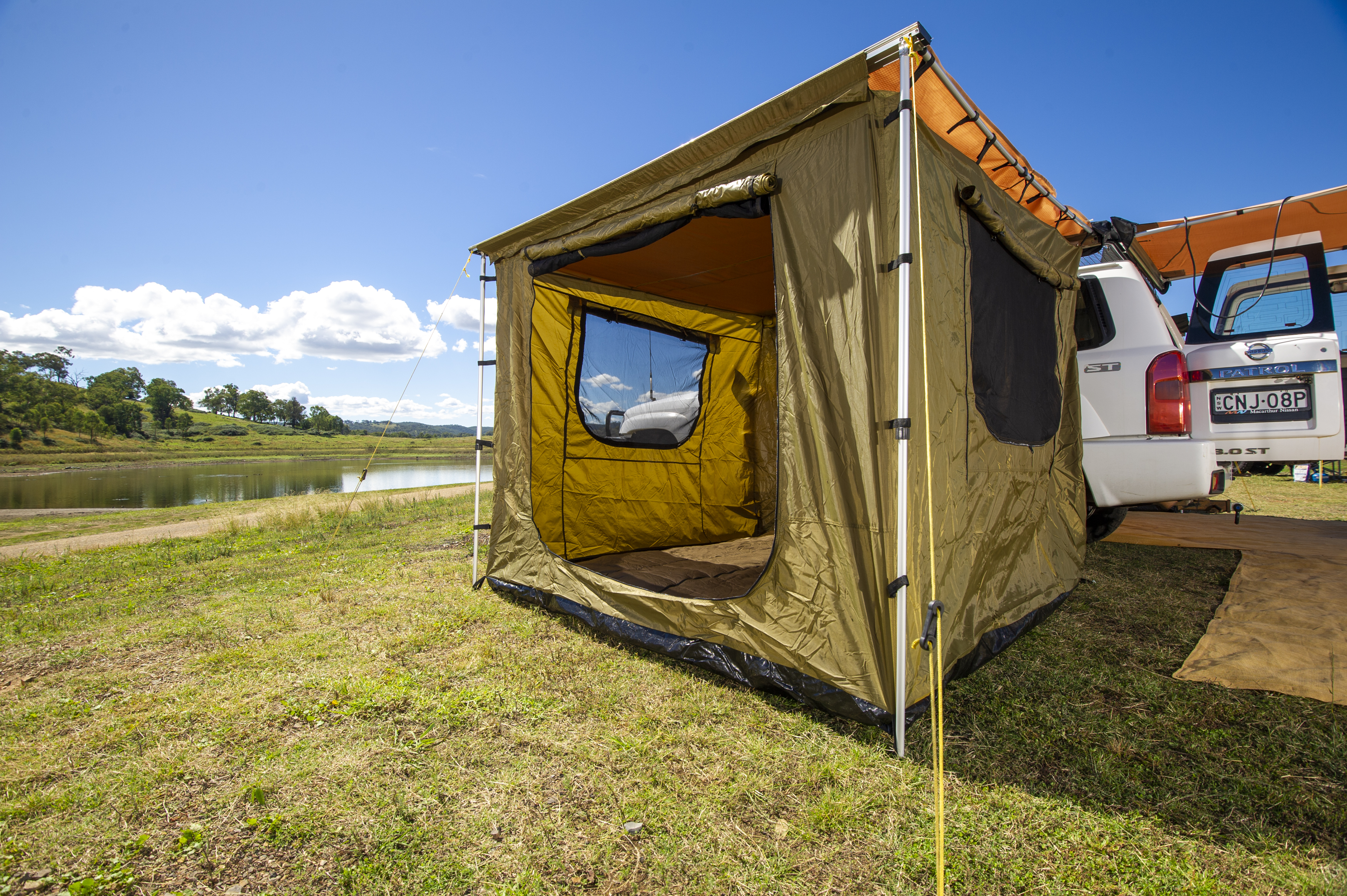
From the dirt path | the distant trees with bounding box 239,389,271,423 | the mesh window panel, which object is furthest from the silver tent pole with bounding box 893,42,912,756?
the distant trees with bounding box 239,389,271,423

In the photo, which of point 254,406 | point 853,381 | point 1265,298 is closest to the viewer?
point 853,381

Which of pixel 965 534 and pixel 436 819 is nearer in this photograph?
pixel 436 819

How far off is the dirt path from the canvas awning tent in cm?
297

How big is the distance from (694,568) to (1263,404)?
11.2 ft

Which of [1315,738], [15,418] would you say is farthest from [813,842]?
[15,418]

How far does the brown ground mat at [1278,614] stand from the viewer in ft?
7.33

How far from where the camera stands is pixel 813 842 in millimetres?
1515

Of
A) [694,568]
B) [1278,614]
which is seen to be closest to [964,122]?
[1278,614]

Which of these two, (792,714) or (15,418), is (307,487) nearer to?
(792,714)

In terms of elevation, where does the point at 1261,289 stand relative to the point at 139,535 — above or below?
above

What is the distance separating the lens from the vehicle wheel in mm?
4090

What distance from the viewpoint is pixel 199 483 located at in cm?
2400

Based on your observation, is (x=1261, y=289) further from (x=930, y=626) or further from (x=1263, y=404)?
(x=930, y=626)

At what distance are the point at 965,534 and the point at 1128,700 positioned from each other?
819 mm
